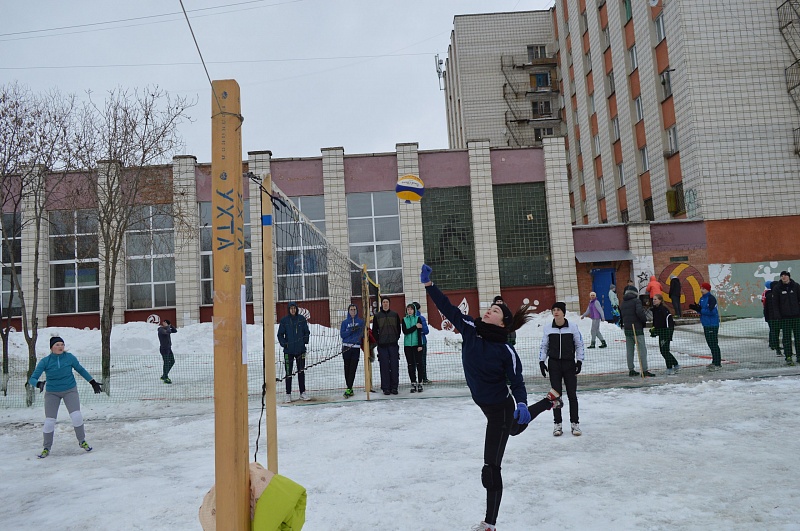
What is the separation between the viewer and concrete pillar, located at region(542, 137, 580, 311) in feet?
77.5

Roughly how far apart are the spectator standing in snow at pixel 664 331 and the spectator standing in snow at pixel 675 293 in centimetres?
1091

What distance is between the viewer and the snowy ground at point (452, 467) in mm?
4832

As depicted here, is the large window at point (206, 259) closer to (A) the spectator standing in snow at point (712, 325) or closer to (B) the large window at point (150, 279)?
(B) the large window at point (150, 279)

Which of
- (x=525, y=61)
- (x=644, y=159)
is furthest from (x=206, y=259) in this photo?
(x=525, y=61)

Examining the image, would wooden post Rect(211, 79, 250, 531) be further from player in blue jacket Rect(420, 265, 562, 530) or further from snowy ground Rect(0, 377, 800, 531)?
snowy ground Rect(0, 377, 800, 531)

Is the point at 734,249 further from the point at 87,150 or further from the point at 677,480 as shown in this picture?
the point at 87,150

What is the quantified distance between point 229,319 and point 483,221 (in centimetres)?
2169

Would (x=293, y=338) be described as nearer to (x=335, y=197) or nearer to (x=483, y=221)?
(x=335, y=197)

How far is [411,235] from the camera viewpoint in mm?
23750

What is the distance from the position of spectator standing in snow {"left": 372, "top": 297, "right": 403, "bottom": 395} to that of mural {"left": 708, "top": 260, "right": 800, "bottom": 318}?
1774 cm

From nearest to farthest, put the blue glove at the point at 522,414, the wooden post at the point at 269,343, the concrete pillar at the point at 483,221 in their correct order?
1. the wooden post at the point at 269,343
2. the blue glove at the point at 522,414
3. the concrete pillar at the point at 483,221

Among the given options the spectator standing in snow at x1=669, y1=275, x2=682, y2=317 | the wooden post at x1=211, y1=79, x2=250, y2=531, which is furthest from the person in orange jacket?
the wooden post at x1=211, y1=79, x2=250, y2=531

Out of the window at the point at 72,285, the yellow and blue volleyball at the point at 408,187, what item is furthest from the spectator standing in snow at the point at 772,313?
the window at the point at 72,285

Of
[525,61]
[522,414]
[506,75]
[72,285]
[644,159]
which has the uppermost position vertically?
[525,61]
